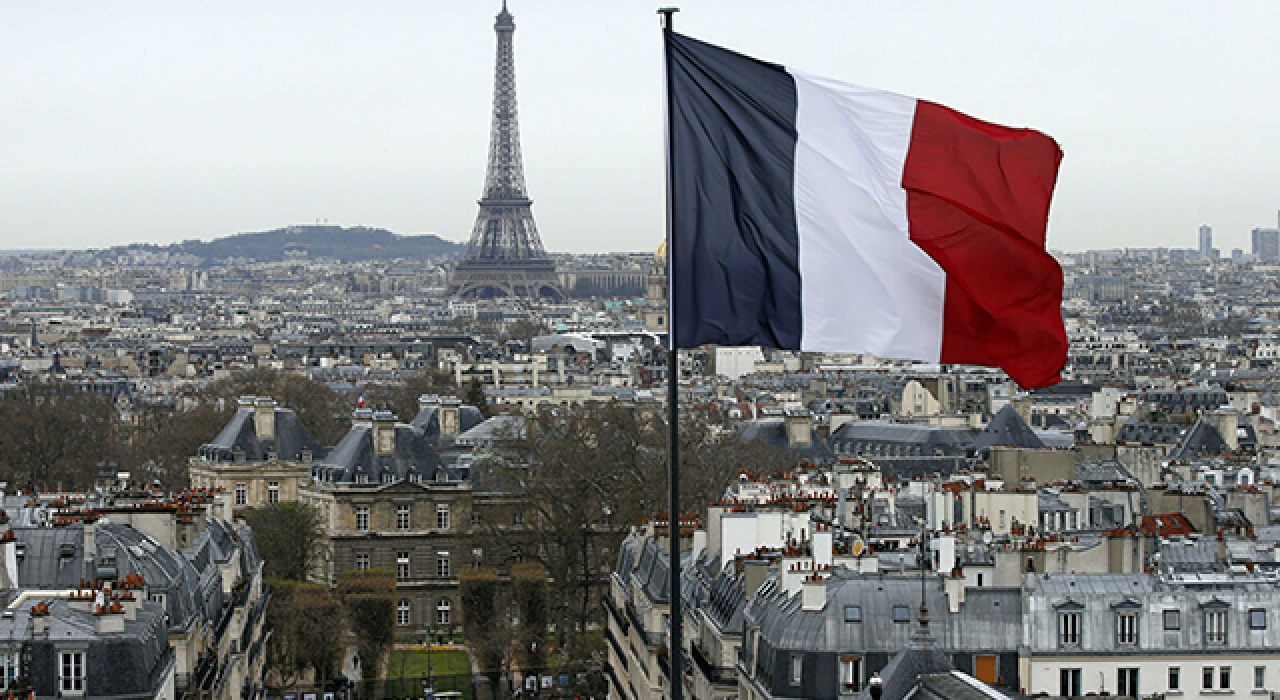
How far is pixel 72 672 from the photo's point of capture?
25.3m

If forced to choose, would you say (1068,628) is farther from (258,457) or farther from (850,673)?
(258,457)

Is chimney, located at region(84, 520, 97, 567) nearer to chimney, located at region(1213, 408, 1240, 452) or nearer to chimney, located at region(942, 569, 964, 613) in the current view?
chimney, located at region(942, 569, 964, 613)

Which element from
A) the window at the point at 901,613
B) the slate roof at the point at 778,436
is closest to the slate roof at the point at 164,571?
the window at the point at 901,613

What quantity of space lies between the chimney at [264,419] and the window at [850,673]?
43619 millimetres

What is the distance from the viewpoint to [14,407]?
88.8 m

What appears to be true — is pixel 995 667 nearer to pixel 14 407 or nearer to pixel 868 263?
pixel 868 263

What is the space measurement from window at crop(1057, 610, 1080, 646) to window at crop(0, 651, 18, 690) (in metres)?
10.6

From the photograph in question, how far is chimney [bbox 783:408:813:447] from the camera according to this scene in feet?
257

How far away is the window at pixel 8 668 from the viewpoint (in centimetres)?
2466

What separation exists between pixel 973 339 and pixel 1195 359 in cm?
13560

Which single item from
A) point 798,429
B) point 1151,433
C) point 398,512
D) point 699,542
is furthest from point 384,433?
point 699,542

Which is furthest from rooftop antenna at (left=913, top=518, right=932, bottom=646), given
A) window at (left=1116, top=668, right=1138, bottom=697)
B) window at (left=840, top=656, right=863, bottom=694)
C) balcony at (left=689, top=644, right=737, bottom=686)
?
balcony at (left=689, top=644, right=737, bottom=686)

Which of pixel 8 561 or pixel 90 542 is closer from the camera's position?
pixel 8 561

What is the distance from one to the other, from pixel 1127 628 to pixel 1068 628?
0.61 m
